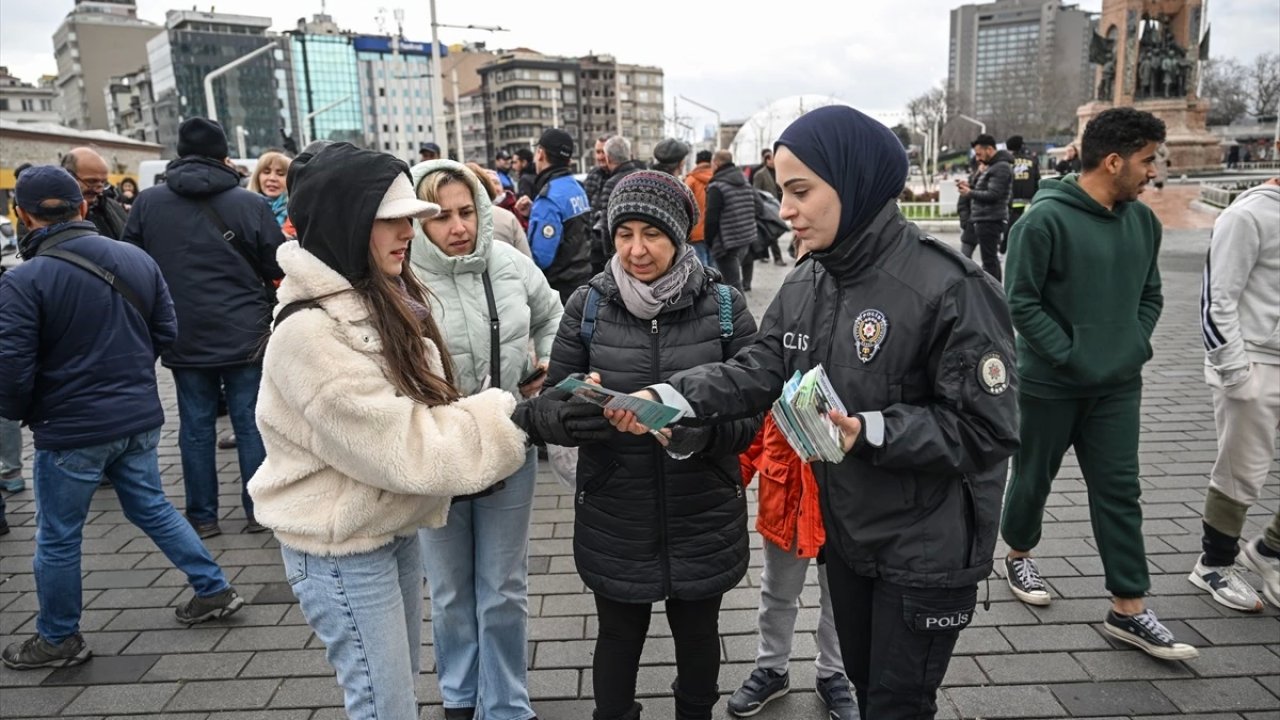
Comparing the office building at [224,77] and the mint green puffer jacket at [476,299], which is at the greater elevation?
the office building at [224,77]

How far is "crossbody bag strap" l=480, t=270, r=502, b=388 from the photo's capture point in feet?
9.71

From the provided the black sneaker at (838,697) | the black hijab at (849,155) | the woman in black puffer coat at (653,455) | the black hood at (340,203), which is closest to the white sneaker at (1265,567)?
the black sneaker at (838,697)

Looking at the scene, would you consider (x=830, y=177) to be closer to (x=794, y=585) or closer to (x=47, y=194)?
(x=794, y=585)

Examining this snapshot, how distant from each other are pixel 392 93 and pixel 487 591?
135 metres

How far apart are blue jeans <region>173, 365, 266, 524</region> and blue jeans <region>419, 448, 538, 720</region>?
2356 millimetres

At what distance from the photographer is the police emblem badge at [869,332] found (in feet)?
6.93

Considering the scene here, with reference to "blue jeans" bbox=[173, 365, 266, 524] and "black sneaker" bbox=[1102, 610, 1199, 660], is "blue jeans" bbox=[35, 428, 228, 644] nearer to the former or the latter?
Result: "blue jeans" bbox=[173, 365, 266, 524]

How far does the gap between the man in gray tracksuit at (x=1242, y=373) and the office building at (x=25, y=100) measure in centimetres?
11743

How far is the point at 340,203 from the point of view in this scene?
6.79 ft

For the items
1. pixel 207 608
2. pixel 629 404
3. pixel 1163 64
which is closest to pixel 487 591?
pixel 629 404

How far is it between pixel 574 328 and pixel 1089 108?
98.9ft

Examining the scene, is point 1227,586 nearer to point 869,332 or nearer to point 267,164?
point 869,332

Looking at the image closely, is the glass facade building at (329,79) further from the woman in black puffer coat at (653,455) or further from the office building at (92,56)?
the woman in black puffer coat at (653,455)

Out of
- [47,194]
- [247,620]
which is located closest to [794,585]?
[247,620]
